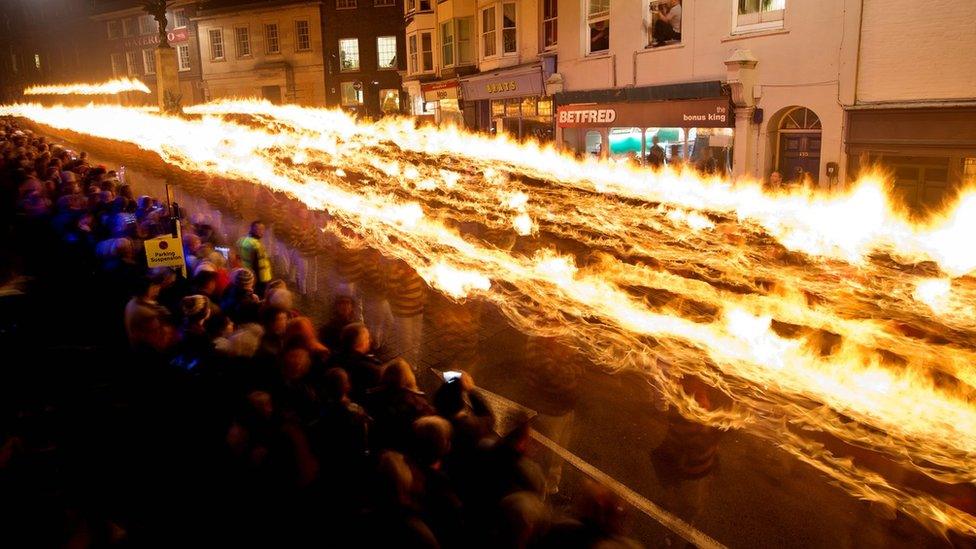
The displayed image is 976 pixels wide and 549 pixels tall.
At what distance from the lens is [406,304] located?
396 inches

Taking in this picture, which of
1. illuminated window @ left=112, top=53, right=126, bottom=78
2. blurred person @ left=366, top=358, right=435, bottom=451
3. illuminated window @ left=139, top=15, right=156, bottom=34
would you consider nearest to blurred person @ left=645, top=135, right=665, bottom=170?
blurred person @ left=366, top=358, right=435, bottom=451

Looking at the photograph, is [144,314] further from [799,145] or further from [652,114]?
[652,114]

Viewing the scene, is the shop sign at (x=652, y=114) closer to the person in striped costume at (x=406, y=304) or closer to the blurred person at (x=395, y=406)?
the person in striped costume at (x=406, y=304)

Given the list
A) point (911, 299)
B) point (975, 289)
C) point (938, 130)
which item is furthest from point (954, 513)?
point (938, 130)

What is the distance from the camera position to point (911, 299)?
8406 mm

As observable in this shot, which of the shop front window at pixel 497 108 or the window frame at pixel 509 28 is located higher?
the window frame at pixel 509 28

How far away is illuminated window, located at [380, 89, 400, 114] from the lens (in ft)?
139

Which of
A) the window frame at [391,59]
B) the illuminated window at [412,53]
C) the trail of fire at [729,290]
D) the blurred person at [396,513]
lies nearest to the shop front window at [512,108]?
the trail of fire at [729,290]

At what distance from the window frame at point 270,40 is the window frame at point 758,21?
116 feet

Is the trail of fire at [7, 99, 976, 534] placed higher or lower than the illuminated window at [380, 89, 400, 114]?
lower

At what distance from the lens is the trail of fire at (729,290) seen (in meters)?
5.91

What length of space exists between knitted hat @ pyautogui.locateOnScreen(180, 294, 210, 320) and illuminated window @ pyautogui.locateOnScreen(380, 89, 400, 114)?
38.0m

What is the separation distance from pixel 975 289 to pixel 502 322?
20.4ft

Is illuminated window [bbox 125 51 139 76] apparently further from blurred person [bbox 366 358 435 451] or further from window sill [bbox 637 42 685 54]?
blurred person [bbox 366 358 435 451]
